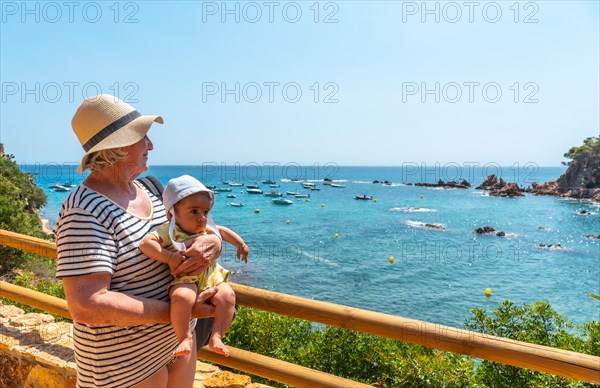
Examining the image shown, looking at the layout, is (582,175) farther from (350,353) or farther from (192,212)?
(192,212)

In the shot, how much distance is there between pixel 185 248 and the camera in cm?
165

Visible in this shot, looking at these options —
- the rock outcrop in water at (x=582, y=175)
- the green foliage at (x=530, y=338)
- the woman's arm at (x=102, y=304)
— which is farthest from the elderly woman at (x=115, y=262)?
the rock outcrop in water at (x=582, y=175)

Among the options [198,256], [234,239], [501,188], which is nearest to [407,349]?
[234,239]

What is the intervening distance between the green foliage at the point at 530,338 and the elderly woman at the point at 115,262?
3773 millimetres

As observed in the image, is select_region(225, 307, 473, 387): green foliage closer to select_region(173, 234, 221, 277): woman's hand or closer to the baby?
the baby

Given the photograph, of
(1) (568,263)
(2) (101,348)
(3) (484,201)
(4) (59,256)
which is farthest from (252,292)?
(3) (484,201)

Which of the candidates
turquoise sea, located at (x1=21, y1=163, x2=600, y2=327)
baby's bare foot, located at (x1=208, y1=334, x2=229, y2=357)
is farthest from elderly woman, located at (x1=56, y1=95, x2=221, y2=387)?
turquoise sea, located at (x1=21, y1=163, x2=600, y2=327)

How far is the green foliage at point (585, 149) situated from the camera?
57906 millimetres

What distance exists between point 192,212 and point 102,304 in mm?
471

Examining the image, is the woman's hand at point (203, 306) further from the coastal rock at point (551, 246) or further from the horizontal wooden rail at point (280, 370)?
the coastal rock at point (551, 246)

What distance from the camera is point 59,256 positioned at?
1.49m

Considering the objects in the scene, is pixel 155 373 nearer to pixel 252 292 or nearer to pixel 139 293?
pixel 139 293

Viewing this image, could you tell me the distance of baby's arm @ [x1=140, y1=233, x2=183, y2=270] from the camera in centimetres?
158

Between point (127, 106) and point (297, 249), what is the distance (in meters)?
26.9
